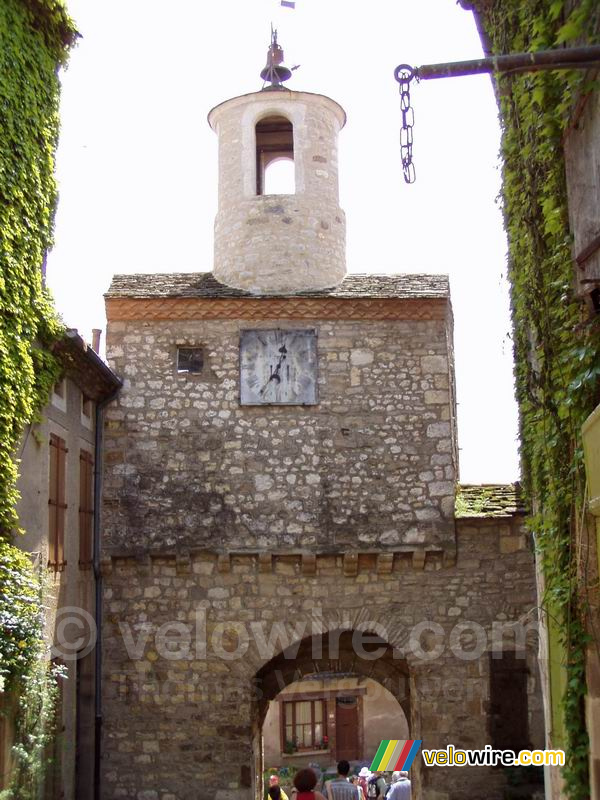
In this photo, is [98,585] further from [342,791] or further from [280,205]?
[280,205]

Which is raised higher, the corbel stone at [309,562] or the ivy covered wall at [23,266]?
the ivy covered wall at [23,266]

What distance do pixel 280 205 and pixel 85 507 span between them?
553cm

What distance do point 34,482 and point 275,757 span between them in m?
14.8

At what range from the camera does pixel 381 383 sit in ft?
44.5

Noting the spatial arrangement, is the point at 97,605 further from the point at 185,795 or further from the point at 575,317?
the point at 575,317

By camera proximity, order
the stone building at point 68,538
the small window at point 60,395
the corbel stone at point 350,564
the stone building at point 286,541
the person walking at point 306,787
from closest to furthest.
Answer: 1. the person walking at point 306,787
2. the stone building at point 68,538
3. the small window at point 60,395
4. the stone building at point 286,541
5. the corbel stone at point 350,564

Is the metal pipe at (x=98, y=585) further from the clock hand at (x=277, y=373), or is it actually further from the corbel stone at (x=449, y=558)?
the corbel stone at (x=449, y=558)

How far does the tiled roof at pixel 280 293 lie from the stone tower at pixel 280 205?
278 millimetres

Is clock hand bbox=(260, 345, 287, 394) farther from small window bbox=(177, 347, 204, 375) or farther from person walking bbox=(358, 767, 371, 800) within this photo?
person walking bbox=(358, 767, 371, 800)

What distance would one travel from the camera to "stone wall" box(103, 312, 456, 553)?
13.1m

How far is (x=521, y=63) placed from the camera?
189 inches

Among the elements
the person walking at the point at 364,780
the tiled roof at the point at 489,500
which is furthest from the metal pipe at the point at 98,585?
the person walking at the point at 364,780

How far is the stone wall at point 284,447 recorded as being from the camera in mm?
13125

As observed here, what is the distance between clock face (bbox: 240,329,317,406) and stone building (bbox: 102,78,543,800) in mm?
29
